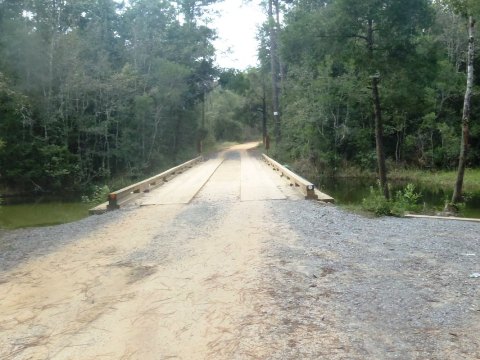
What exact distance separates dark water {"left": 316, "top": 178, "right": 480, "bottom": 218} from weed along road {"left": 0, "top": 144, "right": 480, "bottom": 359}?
667 cm

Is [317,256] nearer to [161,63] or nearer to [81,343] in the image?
[81,343]

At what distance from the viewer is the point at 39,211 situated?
17.7m

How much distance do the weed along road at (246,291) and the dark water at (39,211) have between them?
6880 mm

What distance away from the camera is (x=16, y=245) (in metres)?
7.14

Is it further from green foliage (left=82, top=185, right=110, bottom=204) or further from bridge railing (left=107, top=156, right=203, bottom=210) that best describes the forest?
bridge railing (left=107, top=156, right=203, bottom=210)

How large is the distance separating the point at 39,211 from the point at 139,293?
48.6 ft

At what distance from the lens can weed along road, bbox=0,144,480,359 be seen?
11.0ft

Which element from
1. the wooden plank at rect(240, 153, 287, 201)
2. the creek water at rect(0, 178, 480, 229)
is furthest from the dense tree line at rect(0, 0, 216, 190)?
the wooden plank at rect(240, 153, 287, 201)

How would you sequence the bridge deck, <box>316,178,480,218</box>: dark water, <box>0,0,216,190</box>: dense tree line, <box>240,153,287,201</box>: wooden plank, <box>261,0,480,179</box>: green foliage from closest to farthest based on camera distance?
1. <box>240,153,287,201</box>: wooden plank
2. the bridge deck
3. <box>316,178,480,218</box>: dark water
4. <box>0,0,216,190</box>: dense tree line
5. <box>261,0,480,179</box>: green foliage

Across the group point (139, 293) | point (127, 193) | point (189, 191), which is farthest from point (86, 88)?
point (139, 293)

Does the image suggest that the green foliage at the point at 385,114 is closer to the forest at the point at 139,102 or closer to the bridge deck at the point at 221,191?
the forest at the point at 139,102

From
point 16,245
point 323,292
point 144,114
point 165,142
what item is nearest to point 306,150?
point 144,114

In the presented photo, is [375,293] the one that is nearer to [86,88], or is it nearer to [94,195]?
[94,195]

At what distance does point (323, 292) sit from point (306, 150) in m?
23.3
